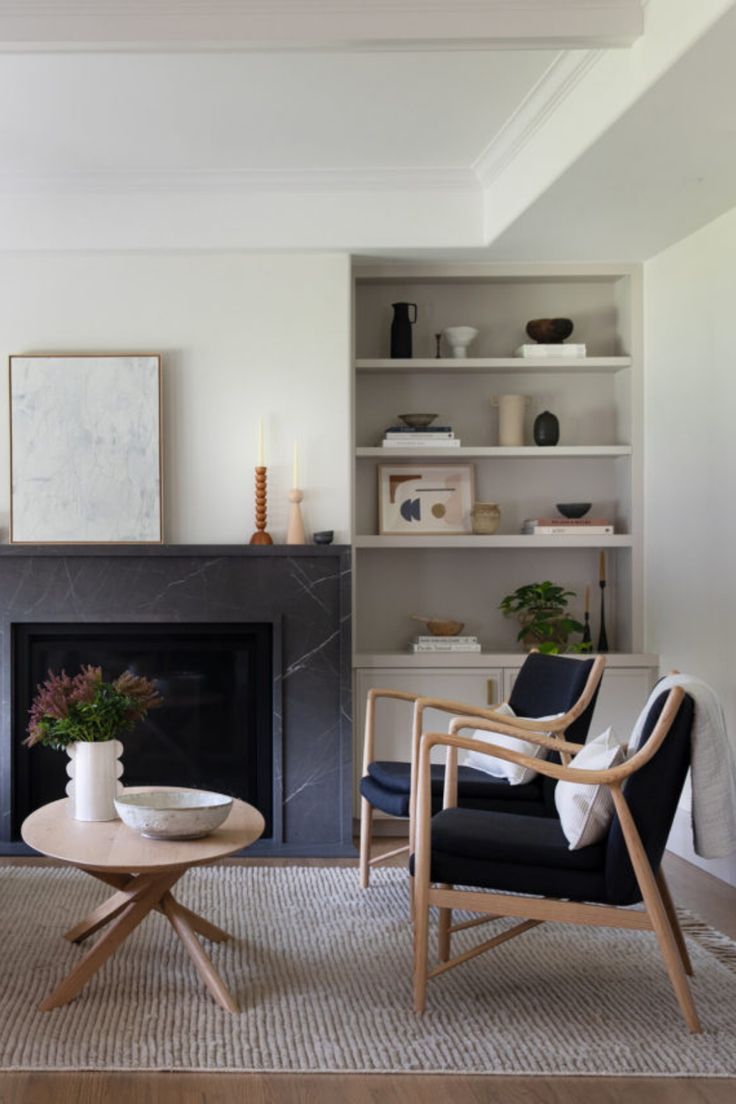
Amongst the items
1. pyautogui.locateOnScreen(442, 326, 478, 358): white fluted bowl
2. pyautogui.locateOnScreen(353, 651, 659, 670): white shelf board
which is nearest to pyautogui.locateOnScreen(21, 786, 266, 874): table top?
pyautogui.locateOnScreen(353, 651, 659, 670): white shelf board

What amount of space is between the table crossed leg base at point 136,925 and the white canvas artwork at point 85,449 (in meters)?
1.94

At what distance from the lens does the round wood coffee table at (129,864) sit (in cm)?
306

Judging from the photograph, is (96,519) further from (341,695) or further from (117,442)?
(341,695)

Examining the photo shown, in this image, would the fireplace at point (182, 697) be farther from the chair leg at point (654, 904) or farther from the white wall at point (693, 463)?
the chair leg at point (654, 904)

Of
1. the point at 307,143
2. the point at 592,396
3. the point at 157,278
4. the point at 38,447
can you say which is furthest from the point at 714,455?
the point at 38,447

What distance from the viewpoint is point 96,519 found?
5020 millimetres

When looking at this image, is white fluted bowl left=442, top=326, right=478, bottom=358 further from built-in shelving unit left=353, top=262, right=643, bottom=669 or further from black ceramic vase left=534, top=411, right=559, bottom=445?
black ceramic vase left=534, top=411, right=559, bottom=445

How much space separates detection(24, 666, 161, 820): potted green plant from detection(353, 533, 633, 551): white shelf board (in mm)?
1991

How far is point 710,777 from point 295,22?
233 centimetres

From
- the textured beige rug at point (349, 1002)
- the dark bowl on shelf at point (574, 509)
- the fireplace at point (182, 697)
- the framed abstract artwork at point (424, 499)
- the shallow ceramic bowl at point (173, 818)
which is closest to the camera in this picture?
the textured beige rug at point (349, 1002)

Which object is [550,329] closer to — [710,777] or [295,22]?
[295,22]

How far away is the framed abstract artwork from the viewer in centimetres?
554

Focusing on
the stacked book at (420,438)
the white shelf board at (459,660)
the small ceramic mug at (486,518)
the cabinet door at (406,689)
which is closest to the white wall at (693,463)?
the white shelf board at (459,660)

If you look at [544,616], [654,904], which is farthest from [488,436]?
[654,904]
